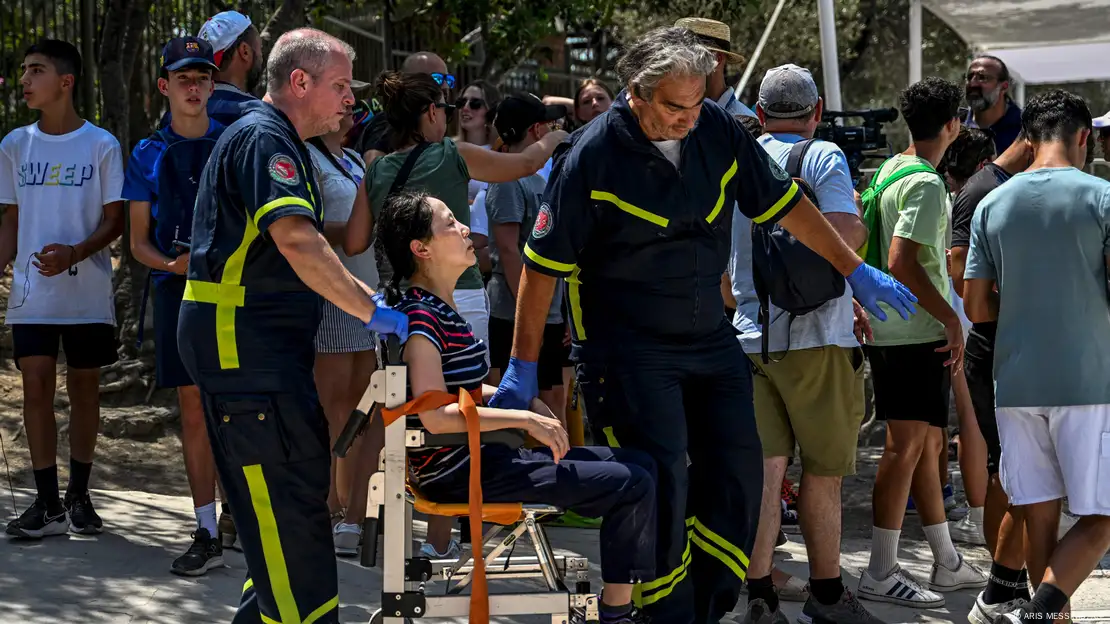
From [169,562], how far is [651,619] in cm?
207

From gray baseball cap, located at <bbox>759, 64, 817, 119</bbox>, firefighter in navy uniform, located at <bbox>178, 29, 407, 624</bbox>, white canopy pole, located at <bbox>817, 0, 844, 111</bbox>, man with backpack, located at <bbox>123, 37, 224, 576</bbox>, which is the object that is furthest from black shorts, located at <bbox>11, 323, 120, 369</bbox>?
white canopy pole, located at <bbox>817, 0, 844, 111</bbox>

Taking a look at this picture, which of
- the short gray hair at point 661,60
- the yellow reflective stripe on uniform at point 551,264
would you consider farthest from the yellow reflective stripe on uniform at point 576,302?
the short gray hair at point 661,60

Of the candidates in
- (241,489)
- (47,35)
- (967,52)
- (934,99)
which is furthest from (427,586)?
(967,52)

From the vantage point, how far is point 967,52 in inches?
858

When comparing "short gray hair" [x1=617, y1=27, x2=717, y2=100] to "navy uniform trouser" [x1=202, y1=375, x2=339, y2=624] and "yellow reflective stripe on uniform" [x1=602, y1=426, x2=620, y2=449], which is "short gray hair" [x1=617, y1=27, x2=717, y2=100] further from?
"navy uniform trouser" [x1=202, y1=375, x2=339, y2=624]

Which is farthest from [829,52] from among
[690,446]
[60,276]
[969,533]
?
[60,276]

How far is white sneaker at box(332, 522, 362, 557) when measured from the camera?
520 cm

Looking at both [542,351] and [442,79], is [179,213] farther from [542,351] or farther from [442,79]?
[542,351]

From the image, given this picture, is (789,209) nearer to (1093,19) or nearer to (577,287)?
(577,287)

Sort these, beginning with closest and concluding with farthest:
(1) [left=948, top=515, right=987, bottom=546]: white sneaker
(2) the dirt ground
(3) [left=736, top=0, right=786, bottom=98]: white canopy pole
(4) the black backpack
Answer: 1. (4) the black backpack
2. (1) [left=948, top=515, right=987, bottom=546]: white sneaker
3. (2) the dirt ground
4. (3) [left=736, top=0, right=786, bottom=98]: white canopy pole

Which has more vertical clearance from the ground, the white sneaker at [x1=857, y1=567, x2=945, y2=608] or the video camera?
the video camera

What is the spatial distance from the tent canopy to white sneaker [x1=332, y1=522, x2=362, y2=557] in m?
8.18

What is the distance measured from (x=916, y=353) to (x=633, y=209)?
1.79 metres

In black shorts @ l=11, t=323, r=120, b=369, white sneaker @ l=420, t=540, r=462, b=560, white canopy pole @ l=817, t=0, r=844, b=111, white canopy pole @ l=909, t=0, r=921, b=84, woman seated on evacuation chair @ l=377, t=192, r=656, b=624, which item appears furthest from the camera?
white canopy pole @ l=909, t=0, r=921, b=84
